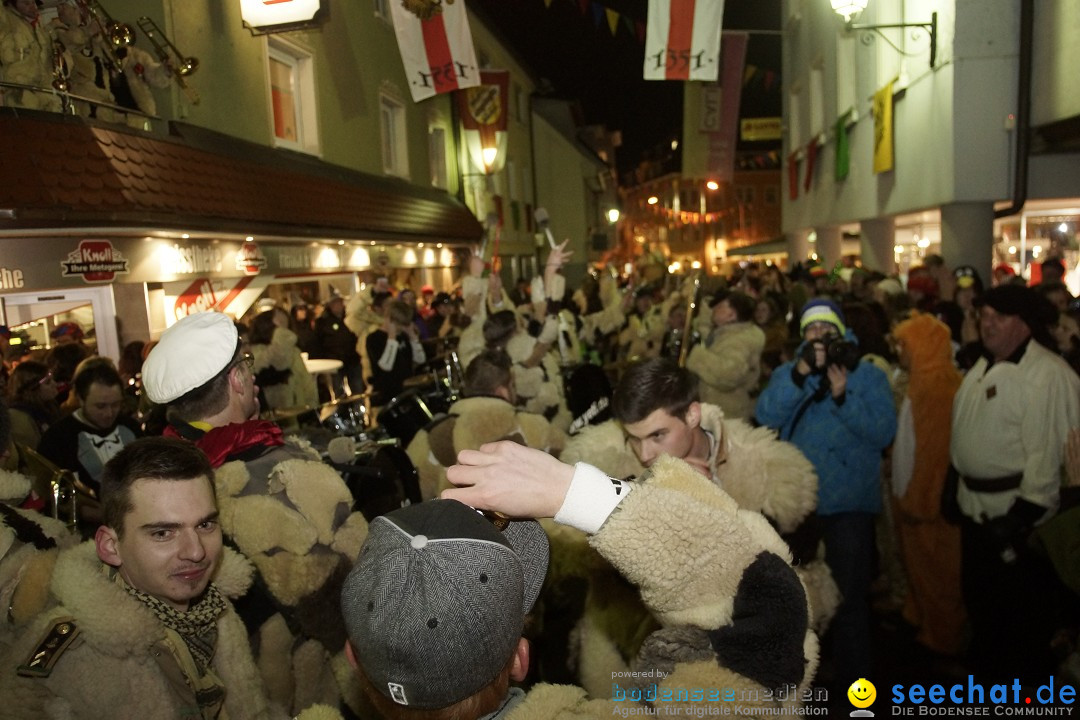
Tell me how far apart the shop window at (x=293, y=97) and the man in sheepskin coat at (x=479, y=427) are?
9.91m

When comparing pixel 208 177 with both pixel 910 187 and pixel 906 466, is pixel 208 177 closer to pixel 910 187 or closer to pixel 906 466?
pixel 906 466

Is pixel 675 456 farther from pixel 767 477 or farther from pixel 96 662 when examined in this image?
pixel 96 662

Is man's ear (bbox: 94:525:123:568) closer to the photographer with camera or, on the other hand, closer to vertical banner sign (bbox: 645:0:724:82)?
the photographer with camera

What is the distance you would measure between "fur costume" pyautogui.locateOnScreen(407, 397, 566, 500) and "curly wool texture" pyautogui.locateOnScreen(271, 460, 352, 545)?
1220mm

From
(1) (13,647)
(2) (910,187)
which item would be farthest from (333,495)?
(2) (910,187)

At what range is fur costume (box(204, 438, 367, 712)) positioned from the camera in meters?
2.59

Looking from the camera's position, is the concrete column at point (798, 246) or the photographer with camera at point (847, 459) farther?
the concrete column at point (798, 246)

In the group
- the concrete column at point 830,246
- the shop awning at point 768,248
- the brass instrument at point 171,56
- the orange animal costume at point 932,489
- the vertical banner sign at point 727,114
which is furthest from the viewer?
the shop awning at point 768,248

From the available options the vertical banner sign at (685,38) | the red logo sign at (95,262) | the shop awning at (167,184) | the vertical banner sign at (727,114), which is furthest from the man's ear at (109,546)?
the vertical banner sign at (727,114)

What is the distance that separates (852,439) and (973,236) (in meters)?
8.24

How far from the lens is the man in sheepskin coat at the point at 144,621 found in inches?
78.1

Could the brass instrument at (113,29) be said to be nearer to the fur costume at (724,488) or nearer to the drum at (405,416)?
the drum at (405,416)

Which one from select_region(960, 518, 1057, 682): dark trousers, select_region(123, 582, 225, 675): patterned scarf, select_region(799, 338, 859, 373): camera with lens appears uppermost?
→ select_region(799, 338, 859, 373): camera with lens

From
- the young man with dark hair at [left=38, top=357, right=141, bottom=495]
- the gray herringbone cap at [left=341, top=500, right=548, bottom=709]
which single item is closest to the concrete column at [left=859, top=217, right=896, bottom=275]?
the young man with dark hair at [left=38, top=357, right=141, bottom=495]
